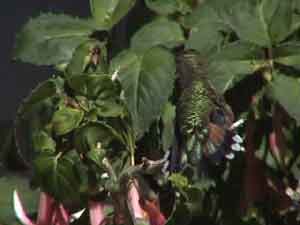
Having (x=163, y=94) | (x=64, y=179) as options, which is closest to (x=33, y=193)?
(x=64, y=179)

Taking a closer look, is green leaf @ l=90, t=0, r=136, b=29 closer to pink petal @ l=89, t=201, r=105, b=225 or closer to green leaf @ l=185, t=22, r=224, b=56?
green leaf @ l=185, t=22, r=224, b=56

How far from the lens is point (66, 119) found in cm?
128

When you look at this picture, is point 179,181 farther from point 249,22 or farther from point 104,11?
point 104,11

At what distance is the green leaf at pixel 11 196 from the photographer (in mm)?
1456

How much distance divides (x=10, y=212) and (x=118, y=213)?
213mm

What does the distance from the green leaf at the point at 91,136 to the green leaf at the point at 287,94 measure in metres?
0.22

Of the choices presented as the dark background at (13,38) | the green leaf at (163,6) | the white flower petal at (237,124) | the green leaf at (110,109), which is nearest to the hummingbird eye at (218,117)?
the white flower petal at (237,124)

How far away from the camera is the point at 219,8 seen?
1359 mm

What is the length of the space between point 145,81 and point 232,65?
0.40 feet

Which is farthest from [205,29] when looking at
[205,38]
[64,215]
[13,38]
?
[13,38]

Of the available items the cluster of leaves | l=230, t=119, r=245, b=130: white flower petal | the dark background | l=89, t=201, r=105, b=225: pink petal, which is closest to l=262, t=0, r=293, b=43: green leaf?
the cluster of leaves

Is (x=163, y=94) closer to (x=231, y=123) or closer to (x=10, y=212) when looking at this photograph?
(x=231, y=123)

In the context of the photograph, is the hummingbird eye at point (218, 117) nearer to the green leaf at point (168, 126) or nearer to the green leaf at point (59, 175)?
the green leaf at point (168, 126)

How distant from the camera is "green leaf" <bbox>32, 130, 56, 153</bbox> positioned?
4.29 ft
